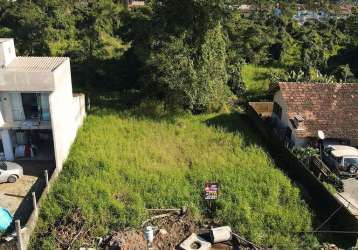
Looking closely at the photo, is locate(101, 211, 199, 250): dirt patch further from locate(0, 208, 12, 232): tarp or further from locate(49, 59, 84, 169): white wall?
locate(49, 59, 84, 169): white wall

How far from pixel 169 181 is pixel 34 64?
10.4m

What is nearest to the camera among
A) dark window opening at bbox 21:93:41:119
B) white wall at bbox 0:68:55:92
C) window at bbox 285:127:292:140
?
white wall at bbox 0:68:55:92

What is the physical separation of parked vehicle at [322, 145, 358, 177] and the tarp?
56.3 ft

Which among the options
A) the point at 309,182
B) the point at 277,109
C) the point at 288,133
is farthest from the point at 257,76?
the point at 309,182

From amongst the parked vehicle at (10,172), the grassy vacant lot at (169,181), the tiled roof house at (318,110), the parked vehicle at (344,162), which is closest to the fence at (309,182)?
the grassy vacant lot at (169,181)

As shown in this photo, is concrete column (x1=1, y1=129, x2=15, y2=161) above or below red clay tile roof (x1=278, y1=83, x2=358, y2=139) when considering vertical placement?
below

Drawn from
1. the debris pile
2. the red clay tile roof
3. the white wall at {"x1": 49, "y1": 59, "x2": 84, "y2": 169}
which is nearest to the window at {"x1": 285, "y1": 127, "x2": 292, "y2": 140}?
the red clay tile roof

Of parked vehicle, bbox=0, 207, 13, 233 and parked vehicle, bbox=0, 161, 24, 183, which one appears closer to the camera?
parked vehicle, bbox=0, 207, 13, 233

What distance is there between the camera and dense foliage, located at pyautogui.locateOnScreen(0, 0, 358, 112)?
2822 cm

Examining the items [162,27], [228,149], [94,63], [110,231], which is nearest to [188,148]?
[228,149]

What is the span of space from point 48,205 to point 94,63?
19774 millimetres

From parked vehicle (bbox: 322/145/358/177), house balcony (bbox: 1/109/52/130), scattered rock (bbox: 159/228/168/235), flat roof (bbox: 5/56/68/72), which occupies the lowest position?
scattered rock (bbox: 159/228/168/235)

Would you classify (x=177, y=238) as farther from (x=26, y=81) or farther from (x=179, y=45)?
(x=179, y=45)

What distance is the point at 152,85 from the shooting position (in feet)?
98.4
